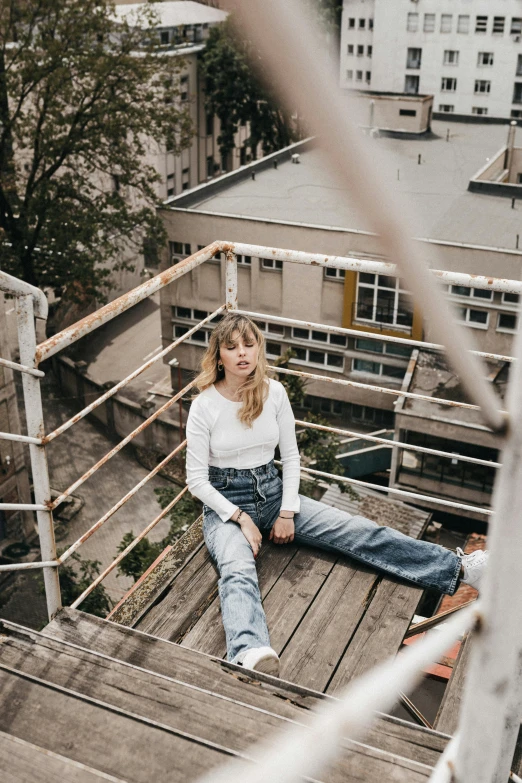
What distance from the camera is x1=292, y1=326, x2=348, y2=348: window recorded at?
22.2 m

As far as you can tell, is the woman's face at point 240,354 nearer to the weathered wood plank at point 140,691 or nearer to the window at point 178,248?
the weathered wood plank at point 140,691

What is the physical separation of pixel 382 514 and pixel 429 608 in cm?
633

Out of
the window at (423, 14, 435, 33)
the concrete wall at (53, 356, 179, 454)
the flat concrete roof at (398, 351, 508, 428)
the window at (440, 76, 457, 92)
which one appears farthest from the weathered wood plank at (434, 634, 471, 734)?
the window at (440, 76, 457, 92)

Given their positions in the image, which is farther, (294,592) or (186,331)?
(186,331)

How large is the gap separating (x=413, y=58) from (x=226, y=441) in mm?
44930

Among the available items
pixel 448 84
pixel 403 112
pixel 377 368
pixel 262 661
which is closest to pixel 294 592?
pixel 262 661

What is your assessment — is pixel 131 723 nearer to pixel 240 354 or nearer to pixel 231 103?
pixel 240 354

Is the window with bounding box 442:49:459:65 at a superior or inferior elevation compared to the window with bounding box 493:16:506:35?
inferior

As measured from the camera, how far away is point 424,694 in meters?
4.99

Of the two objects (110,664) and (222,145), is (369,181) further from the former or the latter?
(222,145)

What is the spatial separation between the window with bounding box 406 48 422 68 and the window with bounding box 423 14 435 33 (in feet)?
3.77

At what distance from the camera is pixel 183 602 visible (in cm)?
269

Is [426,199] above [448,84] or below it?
below

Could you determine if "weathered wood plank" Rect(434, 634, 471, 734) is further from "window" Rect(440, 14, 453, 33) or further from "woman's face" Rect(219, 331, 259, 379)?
"window" Rect(440, 14, 453, 33)
